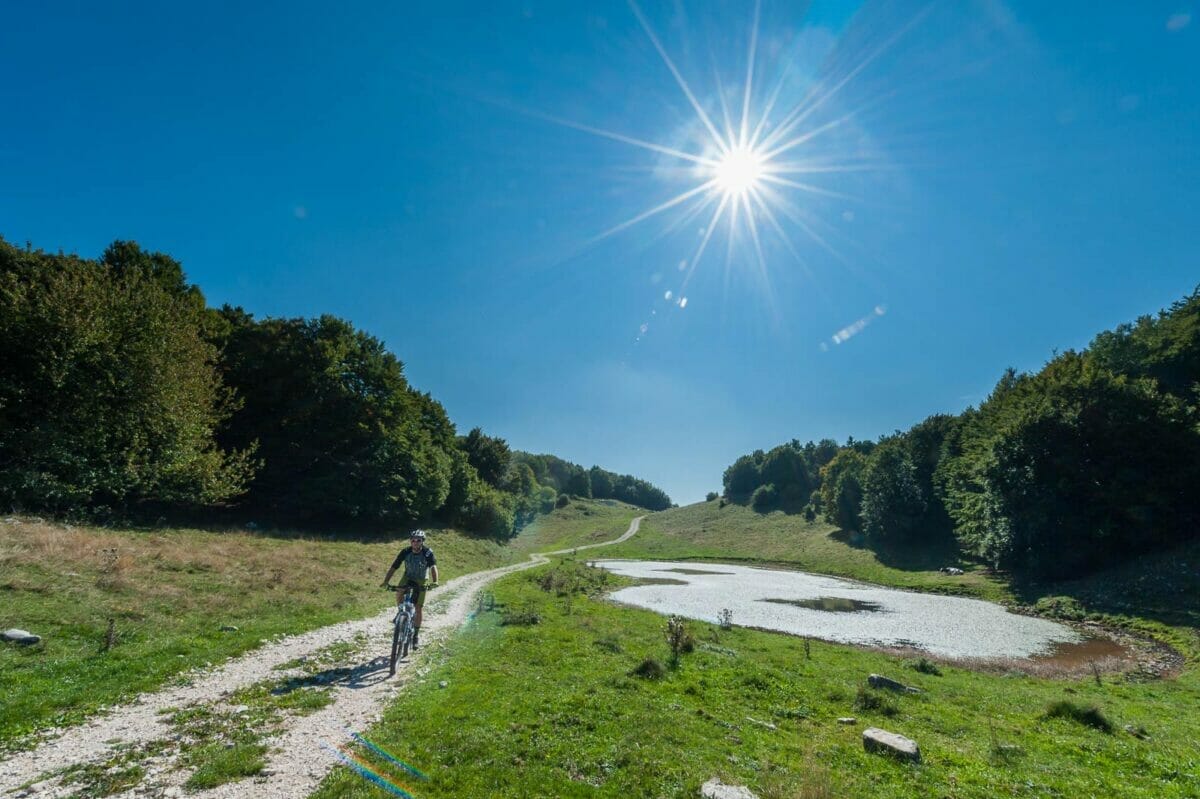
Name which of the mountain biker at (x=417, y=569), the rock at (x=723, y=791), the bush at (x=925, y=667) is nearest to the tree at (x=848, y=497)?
the bush at (x=925, y=667)

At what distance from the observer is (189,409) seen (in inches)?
1141

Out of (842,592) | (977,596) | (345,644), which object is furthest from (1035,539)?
(345,644)

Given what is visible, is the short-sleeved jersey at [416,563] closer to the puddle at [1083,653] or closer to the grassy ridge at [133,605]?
the grassy ridge at [133,605]

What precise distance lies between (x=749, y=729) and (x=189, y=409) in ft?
114

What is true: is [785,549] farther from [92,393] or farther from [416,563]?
[92,393]

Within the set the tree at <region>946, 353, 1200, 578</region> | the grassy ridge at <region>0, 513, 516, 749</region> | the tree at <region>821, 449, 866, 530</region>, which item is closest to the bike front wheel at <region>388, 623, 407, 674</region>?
the grassy ridge at <region>0, 513, 516, 749</region>

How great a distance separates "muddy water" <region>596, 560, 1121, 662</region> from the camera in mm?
22984

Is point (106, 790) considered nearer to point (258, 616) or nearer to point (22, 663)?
point (22, 663)

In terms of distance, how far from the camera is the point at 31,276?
28281 mm

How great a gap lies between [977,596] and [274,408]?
215ft

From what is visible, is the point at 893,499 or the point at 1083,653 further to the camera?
the point at 893,499

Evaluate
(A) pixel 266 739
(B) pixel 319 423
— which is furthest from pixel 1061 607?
(B) pixel 319 423

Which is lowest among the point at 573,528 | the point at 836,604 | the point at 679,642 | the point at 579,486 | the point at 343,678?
the point at 573,528

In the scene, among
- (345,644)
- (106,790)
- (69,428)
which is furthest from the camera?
(69,428)
